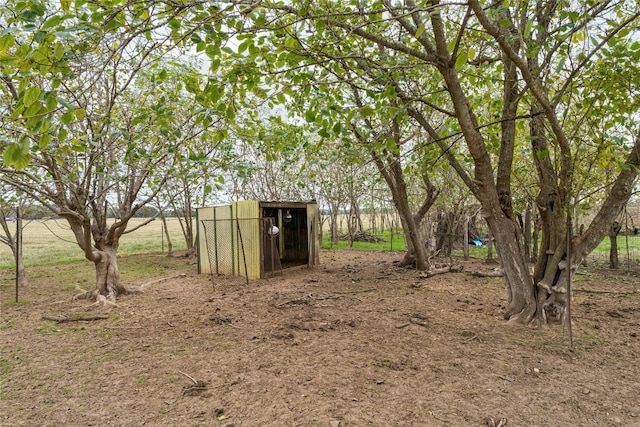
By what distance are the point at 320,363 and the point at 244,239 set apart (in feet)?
19.7

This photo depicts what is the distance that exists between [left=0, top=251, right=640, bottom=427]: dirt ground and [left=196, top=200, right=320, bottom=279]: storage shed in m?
2.52

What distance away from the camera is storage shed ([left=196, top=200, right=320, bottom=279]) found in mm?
9109

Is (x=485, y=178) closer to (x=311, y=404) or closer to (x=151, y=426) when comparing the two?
(x=311, y=404)

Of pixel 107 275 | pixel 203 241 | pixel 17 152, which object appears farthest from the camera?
pixel 203 241

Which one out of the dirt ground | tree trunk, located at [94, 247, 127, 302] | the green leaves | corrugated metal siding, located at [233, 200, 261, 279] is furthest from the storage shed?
the green leaves

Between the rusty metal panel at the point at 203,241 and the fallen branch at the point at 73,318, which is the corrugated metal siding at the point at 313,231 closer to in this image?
the rusty metal panel at the point at 203,241

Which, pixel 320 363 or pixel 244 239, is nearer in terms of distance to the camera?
pixel 320 363

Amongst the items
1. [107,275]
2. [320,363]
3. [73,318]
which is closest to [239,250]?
[107,275]

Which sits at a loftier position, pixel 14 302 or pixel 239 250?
pixel 239 250

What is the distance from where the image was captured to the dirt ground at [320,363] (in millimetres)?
2826

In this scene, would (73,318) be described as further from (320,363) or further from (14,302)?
(320,363)

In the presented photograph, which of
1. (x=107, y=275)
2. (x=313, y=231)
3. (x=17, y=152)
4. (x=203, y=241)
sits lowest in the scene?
(x=107, y=275)

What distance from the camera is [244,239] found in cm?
934

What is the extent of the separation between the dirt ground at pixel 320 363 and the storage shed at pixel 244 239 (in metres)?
2.52
